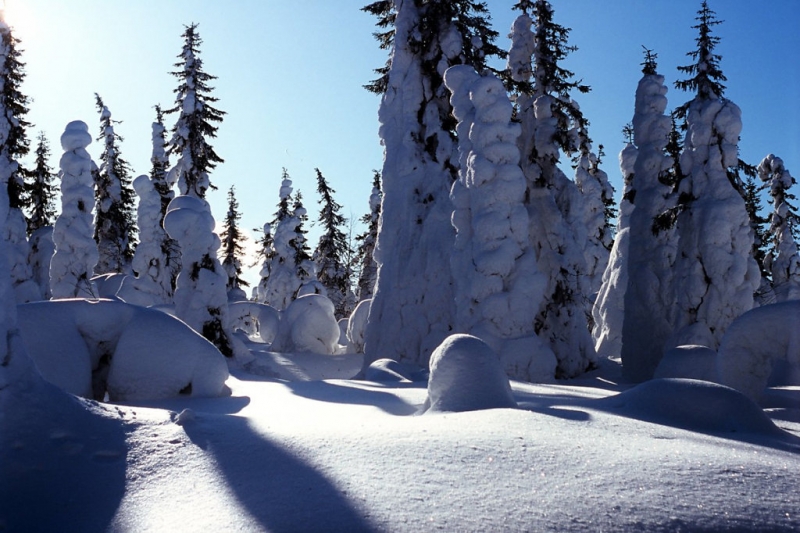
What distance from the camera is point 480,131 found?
1366 centimetres

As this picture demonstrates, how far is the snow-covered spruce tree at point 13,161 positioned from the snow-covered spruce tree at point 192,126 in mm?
5481

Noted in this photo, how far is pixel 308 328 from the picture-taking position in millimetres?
19125

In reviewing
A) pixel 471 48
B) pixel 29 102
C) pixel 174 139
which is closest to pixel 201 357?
pixel 471 48

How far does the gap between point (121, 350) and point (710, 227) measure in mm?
12600

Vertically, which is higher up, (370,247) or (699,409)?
(370,247)

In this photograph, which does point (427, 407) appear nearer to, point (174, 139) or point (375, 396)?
point (375, 396)

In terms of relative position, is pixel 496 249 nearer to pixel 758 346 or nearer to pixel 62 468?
pixel 758 346

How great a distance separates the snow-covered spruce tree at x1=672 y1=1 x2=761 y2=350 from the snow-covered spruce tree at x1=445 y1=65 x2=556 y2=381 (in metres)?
3.74

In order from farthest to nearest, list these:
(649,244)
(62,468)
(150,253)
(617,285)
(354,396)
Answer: (150,253) < (617,285) < (649,244) < (354,396) < (62,468)

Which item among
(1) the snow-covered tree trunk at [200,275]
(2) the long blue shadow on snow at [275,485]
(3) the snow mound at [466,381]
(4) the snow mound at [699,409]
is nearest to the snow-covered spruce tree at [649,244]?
(4) the snow mound at [699,409]

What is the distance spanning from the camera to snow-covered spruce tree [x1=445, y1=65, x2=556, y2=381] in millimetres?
12820

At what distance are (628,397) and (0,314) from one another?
18.5 ft

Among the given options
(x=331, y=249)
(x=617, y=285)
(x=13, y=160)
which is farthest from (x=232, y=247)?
(x=617, y=285)

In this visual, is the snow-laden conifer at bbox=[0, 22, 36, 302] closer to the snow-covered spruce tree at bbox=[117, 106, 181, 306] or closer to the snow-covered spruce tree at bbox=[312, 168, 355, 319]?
the snow-covered spruce tree at bbox=[117, 106, 181, 306]
